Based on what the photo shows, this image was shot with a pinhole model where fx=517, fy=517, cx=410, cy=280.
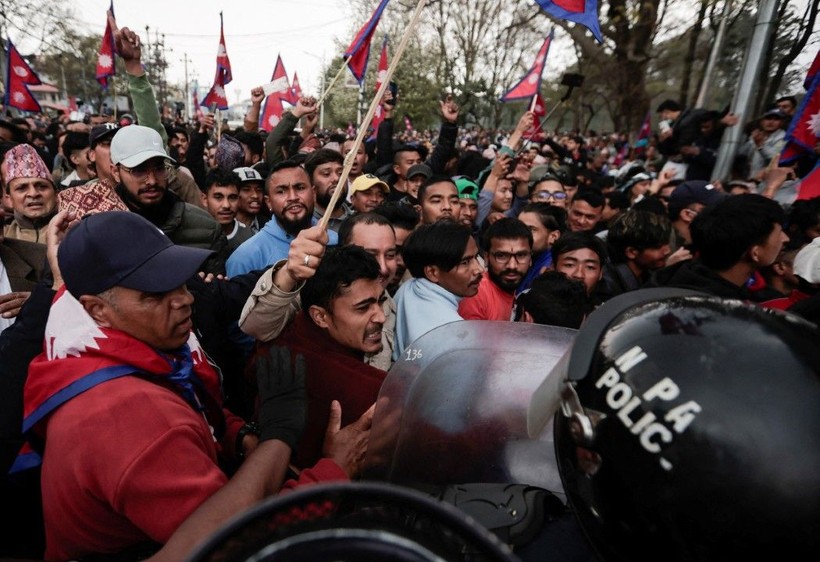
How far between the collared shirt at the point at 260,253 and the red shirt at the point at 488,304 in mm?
1233

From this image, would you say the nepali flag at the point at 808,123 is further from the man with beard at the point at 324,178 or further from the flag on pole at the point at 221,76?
the flag on pole at the point at 221,76

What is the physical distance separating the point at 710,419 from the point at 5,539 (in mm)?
2028

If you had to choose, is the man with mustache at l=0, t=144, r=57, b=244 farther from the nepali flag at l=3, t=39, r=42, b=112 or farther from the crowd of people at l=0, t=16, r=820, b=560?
the nepali flag at l=3, t=39, r=42, b=112

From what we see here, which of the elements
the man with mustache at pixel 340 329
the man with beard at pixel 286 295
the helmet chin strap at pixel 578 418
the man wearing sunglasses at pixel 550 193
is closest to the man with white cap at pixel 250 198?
the man with beard at pixel 286 295

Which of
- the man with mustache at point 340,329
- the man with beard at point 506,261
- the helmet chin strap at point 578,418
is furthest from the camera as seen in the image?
A: the man with beard at point 506,261

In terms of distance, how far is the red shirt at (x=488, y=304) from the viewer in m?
2.96

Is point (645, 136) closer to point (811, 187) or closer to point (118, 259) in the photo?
point (811, 187)

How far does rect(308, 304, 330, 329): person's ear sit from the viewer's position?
2141mm

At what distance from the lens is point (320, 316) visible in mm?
2148

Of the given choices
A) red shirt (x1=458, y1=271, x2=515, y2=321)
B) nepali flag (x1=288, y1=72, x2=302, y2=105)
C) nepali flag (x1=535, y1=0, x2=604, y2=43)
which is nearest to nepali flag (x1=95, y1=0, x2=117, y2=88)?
nepali flag (x1=288, y1=72, x2=302, y2=105)

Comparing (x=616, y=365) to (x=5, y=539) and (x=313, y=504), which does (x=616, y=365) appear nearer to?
(x=313, y=504)

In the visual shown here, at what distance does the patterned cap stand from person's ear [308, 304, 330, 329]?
2.49 m

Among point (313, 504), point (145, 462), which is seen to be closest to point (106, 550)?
point (145, 462)

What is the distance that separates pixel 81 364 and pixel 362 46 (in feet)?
19.6
